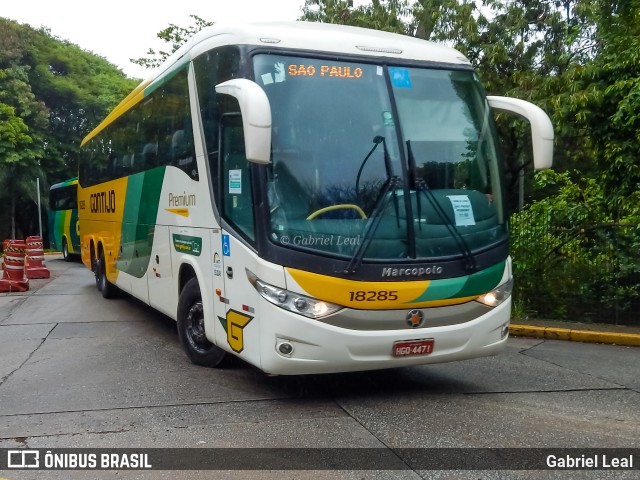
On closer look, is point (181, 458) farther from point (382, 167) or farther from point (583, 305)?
point (583, 305)

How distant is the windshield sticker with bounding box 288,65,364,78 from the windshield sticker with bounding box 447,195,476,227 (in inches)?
52.6

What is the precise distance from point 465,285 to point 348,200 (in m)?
1.24

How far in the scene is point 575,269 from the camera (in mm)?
10547

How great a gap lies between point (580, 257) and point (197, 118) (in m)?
6.27

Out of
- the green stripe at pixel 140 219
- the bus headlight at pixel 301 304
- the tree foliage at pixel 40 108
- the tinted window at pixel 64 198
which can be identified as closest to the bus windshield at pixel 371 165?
the bus headlight at pixel 301 304

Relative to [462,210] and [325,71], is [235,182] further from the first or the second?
Result: [462,210]

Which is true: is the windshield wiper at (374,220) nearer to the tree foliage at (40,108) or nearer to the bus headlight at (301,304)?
the bus headlight at (301,304)

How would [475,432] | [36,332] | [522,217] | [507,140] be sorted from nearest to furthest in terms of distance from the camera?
1. [475,432]
2. [36,332]
3. [522,217]
4. [507,140]

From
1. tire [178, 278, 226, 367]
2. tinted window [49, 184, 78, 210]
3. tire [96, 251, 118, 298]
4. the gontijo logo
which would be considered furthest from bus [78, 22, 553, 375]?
tinted window [49, 184, 78, 210]

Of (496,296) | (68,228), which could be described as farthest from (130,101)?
(68,228)

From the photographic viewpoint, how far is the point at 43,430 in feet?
17.6

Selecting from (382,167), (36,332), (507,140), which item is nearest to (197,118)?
(382,167)

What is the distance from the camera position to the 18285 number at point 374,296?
5621 mm

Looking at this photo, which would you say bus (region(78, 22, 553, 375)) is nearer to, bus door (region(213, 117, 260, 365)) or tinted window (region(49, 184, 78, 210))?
bus door (region(213, 117, 260, 365))
